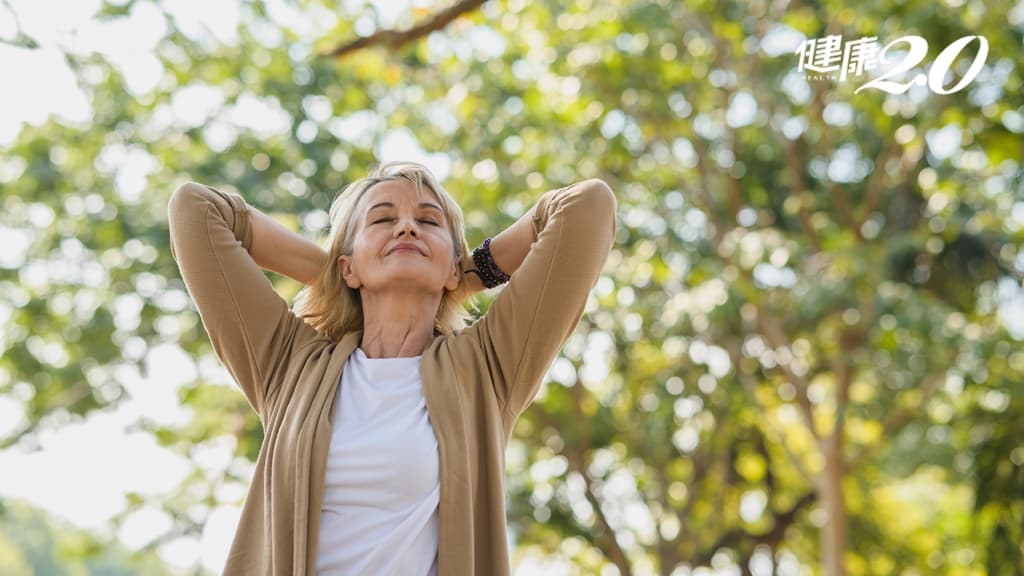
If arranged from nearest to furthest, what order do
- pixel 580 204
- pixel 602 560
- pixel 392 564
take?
pixel 392 564 → pixel 580 204 → pixel 602 560

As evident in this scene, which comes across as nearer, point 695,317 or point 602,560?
point 695,317

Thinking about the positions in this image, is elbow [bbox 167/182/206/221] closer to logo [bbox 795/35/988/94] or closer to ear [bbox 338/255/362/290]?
ear [bbox 338/255/362/290]

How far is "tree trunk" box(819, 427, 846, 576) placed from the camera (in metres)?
8.04

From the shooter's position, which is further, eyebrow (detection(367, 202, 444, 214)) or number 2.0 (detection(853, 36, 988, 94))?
number 2.0 (detection(853, 36, 988, 94))

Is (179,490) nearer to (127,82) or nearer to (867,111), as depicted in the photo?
(127,82)

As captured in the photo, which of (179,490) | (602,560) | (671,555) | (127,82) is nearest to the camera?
(127,82)

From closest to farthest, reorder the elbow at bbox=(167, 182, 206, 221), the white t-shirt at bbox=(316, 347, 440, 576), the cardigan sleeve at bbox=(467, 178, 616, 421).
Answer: the white t-shirt at bbox=(316, 347, 440, 576) → the cardigan sleeve at bbox=(467, 178, 616, 421) → the elbow at bbox=(167, 182, 206, 221)

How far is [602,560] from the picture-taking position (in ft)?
32.9

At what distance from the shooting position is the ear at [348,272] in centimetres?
206

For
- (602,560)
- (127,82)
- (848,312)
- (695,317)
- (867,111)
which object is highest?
(127,82)

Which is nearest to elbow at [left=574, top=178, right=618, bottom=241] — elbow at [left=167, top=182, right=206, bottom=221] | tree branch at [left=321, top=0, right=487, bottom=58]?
elbow at [left=167, top=182, right=206, bottom=221]

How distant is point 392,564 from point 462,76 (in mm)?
6655

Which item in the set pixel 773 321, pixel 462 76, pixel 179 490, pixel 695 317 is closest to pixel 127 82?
pixel 462 76

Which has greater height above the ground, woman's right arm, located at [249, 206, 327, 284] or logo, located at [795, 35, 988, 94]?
woman's right arm, located at [249, 206, 327, 284]
